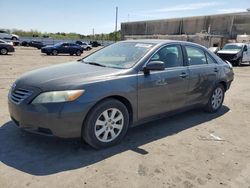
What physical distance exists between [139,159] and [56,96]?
1.39m

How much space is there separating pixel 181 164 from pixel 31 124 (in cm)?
206

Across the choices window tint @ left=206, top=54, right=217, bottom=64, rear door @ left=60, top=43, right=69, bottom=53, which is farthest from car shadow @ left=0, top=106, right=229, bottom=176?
rear door @ left=60, top=43, right=69, bottom=53

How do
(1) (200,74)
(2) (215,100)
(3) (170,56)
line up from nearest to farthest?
(3) (170,56), (1) (200,74), (2) (215,100)

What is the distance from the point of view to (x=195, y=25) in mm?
64000

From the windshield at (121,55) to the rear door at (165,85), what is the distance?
24cm

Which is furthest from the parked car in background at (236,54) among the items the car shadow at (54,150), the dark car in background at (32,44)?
the dark car in background at (32,44)

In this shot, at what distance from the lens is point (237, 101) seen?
297 inches

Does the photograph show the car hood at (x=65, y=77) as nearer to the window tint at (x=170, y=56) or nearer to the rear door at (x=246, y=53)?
the window tint at (x=170, y=56)

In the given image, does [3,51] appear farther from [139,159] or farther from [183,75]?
[139,159]

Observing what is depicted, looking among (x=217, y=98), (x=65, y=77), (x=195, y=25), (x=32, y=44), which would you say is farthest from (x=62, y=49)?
(x=195, y=25)

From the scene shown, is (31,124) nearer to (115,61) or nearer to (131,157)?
(131,157)

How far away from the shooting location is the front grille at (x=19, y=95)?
142 inches

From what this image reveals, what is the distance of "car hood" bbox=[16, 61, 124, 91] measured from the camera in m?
3.56

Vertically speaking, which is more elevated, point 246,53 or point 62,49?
point 246,53
